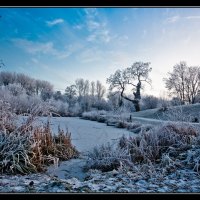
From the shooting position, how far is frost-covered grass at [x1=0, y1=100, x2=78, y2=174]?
3691 millimetres

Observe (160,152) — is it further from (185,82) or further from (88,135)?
(185,82)

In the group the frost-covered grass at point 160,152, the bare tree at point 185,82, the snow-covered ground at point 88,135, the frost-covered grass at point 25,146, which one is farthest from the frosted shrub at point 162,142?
the bare tree at point 185,82

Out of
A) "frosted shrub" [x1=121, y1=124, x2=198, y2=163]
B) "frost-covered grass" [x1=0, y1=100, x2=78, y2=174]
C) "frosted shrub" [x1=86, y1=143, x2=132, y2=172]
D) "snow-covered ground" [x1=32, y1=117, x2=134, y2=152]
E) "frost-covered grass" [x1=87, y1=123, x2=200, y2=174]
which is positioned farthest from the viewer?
"snow-covered ground" [x1=32, y1=117, x2=134, y2=152]

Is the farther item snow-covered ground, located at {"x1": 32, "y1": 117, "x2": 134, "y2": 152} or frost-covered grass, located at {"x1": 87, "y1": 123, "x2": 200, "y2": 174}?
snow-covered ground, located at {"x1": 32, "y1": 117, "x2": 134, "y2": 152}

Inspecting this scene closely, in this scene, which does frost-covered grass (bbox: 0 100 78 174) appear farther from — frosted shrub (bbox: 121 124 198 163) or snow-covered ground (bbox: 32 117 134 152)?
frosted shrub (bbox: 121 124 198 163)

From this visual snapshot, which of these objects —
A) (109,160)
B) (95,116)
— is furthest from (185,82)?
(109,160)

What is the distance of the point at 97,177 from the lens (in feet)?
11.4

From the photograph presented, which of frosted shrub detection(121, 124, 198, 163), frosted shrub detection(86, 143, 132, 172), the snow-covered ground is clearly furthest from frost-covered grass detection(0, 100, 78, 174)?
frosted shrub detection(121, 124, 198, 163)

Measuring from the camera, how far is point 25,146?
3.98 m
